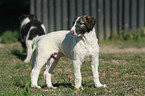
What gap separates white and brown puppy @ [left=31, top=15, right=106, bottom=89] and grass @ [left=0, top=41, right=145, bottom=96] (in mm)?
322

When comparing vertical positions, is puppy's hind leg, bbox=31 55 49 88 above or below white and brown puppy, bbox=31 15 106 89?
below

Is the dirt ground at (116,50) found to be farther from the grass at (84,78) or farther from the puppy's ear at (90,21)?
the puppy's ear at (90,21)

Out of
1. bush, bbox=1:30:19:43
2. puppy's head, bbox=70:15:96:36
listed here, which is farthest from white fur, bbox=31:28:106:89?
bush, bbox=1:30:19:43

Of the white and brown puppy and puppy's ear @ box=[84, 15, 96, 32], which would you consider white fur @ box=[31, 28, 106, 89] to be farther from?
puppy's ear @ box=[84, 15, 96, 32]

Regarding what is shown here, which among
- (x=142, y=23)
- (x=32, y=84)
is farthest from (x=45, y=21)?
(x=32, y=84)

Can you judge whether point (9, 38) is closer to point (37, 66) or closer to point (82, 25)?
point (37, 66)

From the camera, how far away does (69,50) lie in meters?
4.90

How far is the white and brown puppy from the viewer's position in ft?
15.2

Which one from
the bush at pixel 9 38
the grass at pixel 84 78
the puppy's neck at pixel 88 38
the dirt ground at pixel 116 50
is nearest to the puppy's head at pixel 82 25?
the puppy's neck at pixel 88 38

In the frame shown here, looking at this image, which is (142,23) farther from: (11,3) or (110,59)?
(11,3)

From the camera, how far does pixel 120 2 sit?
1239 cm

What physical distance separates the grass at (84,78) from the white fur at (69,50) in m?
0.30

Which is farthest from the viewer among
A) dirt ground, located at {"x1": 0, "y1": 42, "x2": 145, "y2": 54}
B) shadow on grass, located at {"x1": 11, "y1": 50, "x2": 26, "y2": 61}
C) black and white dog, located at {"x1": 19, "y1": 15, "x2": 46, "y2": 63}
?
dirt ground, located at {"x1": 0, "y1": 42, "x2": 145, "y2": 54}

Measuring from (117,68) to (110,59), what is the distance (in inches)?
46.4
